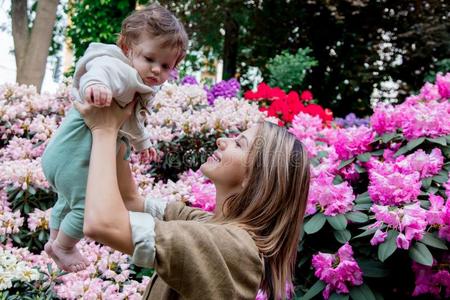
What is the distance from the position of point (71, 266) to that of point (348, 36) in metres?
11.1

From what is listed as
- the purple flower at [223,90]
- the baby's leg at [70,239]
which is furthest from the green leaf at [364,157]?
the purple flower at [223,90]

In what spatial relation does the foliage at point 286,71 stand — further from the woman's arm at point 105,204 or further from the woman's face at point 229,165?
the woman's arm at point 105,204

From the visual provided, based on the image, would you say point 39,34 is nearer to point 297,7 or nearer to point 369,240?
point 369,240

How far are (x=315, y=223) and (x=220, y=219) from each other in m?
0.98

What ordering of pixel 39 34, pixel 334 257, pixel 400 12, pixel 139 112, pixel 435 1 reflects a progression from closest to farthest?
pixel 139 112, pixel 334 257, pixel 39 34, pixel 435 1, pixel 400 12

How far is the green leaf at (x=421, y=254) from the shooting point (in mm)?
2182

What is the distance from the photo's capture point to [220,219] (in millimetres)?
1577

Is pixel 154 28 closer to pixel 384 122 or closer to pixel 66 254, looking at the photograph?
pixel 66 254

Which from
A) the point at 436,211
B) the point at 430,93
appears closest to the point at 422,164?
the point at 436,211

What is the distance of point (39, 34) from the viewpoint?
636cm

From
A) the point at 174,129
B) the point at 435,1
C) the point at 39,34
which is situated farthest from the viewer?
the point at 435,1

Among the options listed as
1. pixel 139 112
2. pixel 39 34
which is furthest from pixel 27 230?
pixel 39 34

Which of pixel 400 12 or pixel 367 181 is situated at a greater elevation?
pixel 400 12

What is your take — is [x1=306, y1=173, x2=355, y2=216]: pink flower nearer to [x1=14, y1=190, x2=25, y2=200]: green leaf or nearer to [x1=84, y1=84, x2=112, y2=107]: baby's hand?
[x1=84, y1=84, x2=112, y2=107]: baby's hand
